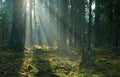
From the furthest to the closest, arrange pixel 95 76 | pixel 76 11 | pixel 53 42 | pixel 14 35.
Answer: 1. pixel 76 11
2. pixel 53 42
3. pixel 14 35
4. pixel 95 76

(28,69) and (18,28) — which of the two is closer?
(28,69)

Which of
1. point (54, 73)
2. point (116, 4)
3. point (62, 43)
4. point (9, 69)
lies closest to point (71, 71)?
point (54, 73)

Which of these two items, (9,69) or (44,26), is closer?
(9,69)

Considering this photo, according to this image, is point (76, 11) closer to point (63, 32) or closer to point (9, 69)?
point (63, 32)

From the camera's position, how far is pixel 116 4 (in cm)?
2998

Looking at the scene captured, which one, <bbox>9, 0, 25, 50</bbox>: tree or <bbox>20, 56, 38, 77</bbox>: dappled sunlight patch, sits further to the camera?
<bbox>9, 0, 25, 50</bbox>: tree

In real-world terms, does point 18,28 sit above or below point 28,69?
above

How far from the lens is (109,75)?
11.1m

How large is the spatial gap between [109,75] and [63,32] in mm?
9797

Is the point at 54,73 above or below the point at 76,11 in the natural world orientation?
below

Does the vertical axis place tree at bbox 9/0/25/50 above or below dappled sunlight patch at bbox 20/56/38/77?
above

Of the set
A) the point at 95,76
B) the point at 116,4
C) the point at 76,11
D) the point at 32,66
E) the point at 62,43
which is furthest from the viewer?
the point at 76,11

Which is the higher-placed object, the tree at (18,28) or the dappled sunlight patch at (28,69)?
the tree at (18,28)

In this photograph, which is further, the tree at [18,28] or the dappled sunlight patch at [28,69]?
the tree at [18,28]
